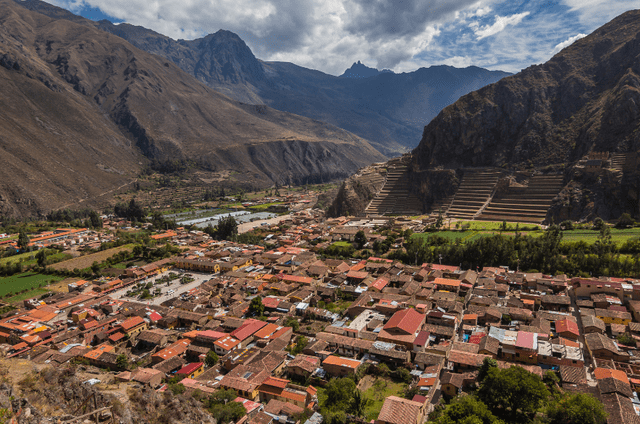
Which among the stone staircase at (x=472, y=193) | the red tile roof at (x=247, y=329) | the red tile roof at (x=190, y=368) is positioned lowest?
the red tile roof at (x=190, y=368)

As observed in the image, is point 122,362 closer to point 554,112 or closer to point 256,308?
point 256,308

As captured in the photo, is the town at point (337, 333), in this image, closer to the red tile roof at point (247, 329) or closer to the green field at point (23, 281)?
the red tile roof at point (247, 329)

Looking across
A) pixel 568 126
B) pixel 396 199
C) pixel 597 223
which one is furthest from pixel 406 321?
pixel 568 126

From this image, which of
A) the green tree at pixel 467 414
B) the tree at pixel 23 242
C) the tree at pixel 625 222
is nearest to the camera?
the green tree at pixel 467 414

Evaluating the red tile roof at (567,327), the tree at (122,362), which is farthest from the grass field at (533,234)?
the tree at (122,362)

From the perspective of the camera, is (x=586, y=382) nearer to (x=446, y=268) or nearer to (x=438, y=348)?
(x=438, y=348)
